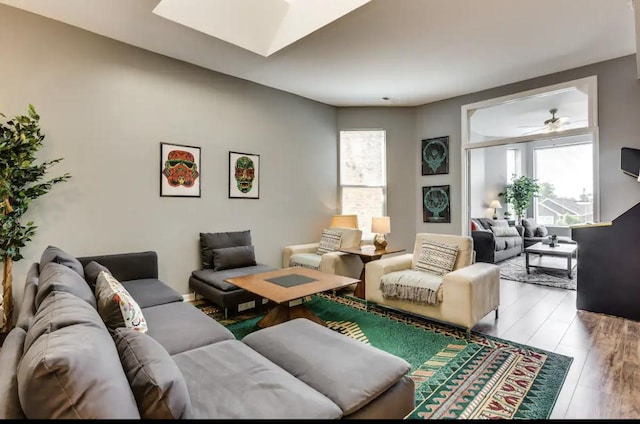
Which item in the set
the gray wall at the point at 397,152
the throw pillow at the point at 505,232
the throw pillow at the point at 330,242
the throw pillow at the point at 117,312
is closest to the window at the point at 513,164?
the throw pillow at the point at 505,232

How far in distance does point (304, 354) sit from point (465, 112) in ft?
15.9

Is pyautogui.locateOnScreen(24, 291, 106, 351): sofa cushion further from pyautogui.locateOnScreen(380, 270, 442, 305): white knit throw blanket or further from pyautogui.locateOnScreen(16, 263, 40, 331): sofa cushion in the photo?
→ pyautogui.locateOnScreen(380, 270, 442, 305): white knit throw blanket

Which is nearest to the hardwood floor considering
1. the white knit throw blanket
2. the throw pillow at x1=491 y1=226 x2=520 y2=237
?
the white knit throw blanket

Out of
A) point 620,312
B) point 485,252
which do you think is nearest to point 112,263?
point 620,312

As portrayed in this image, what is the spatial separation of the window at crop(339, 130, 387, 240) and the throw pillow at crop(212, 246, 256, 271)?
221 cm

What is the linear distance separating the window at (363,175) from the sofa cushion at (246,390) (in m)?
4.23

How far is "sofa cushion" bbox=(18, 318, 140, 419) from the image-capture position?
0.80 meters

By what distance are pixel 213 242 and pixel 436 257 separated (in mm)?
2661

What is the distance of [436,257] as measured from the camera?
3.38m

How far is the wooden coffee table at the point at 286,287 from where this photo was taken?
2.77 meters

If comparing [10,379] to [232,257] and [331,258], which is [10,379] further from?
[331,258]

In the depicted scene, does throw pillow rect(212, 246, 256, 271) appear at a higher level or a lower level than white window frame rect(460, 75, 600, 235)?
lower

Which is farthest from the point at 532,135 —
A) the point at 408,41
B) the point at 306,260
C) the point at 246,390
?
the point at 246,390

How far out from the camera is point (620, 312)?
3.24m
